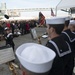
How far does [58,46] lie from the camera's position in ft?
7.56

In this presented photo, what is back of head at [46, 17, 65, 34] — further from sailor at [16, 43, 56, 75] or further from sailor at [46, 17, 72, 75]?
sailor at [16, 43, 56, 75]

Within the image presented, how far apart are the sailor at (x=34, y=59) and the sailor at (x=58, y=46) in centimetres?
46

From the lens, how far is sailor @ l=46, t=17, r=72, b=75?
7.28 ft

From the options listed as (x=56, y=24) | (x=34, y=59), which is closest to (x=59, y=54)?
(x=56, y=24)

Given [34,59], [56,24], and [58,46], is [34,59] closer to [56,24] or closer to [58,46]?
[58,46]

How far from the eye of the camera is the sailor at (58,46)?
7.28 ft

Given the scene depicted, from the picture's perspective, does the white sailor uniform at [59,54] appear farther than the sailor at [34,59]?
Yes

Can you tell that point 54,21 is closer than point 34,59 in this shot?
No

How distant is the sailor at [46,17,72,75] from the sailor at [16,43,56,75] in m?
0.46

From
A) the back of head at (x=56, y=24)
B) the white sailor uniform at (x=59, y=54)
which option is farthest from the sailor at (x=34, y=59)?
the back of head at (x=56, y=24)

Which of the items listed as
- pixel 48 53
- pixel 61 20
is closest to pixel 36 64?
pixel 48 53

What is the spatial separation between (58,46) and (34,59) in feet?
2.43

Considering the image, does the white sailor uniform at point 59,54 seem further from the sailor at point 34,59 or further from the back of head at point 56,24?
the sailor at point 34,59

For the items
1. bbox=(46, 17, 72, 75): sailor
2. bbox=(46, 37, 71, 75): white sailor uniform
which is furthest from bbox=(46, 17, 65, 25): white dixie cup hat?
bbox=(46, 37, 71, 75): white sailor uniform
